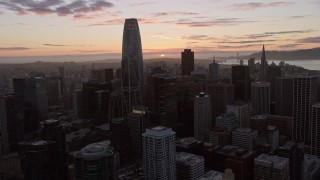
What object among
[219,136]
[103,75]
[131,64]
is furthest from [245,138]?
[103,75]

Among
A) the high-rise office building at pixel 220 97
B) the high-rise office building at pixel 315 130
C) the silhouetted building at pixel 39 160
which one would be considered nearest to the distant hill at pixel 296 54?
the high-rise office building at pixel 220 97

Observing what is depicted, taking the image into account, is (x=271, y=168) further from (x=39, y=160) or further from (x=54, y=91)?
(x=54, y=91)

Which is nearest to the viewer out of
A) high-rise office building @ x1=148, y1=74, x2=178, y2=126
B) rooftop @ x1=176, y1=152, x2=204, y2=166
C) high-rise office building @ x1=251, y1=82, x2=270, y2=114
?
rooftop @ x1=176, y1=152, x2=204, y2=166

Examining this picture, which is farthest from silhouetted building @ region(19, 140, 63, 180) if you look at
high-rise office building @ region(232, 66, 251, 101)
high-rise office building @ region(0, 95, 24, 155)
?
high-rise office building @ region(232, 66, 251, 101)

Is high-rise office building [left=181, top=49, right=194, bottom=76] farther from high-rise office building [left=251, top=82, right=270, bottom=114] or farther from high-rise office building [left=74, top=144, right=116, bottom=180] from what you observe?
high-rise office building [left=74, top=144, right=116, bottom=180]

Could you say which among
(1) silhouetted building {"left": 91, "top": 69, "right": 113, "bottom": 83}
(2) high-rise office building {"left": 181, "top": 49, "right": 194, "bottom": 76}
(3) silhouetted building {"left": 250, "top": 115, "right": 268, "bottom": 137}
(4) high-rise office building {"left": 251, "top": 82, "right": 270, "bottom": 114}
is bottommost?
(3) silhouetted building {"left": 250, "top": 115, "right": 268, "bottom": 137}

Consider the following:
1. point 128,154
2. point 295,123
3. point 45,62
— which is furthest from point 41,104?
point 45,62

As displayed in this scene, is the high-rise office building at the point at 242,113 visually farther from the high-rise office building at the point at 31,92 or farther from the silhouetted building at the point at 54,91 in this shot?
the silhouetted building at the point at 54,91
